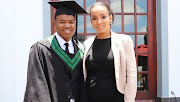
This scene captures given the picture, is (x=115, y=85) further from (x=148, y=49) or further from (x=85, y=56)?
(x=148, y=49)

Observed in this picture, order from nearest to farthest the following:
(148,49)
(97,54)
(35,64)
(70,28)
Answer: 1. (35,64)
2. (70,28)
3. (97,54)
4. (148,49)

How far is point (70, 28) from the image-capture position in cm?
203

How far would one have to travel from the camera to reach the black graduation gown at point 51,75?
187 cm

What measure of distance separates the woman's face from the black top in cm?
21

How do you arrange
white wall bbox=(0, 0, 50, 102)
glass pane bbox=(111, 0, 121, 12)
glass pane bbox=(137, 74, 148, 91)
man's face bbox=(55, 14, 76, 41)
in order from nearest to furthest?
man's face bbox=(55, 14, 76, 41), white wall bbox=(0, 0, 50, 102), glass pane bbox=(111, 0, 121, 12), glass pane bbox=(137, 74, 148, 91)

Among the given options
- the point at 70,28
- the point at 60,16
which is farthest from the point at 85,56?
the point at 60,16

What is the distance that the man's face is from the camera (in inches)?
79.0

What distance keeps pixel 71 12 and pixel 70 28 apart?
0.66 feet
